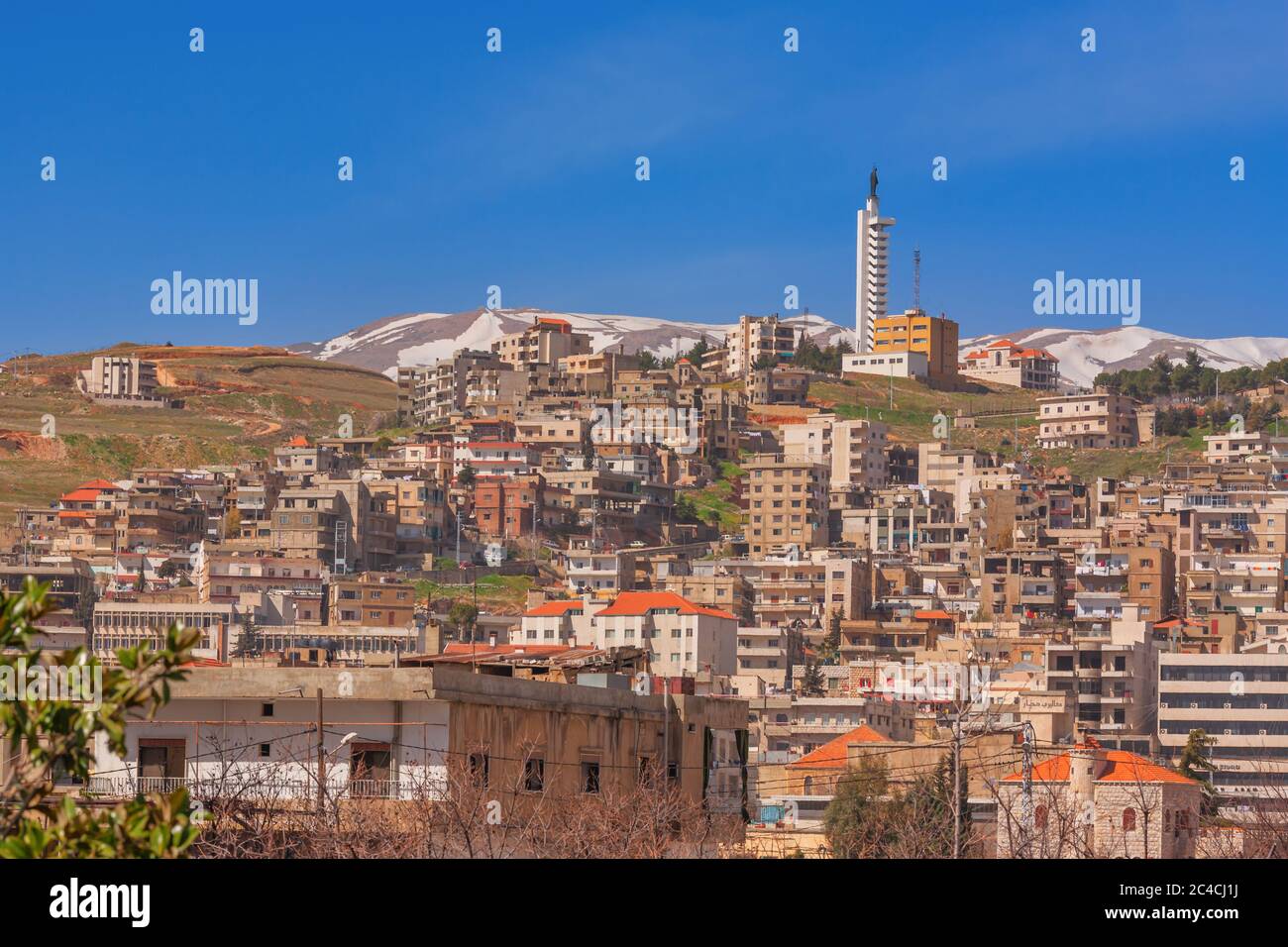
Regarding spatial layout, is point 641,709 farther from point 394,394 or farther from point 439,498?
point 394,394

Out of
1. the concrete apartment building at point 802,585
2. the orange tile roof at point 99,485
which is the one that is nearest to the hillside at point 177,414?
the orange tile roof at point 99,485

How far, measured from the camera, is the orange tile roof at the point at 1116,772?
38.2m

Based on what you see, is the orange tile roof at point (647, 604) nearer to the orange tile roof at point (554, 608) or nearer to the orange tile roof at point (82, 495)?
the orange tile roof at point (554, 608)

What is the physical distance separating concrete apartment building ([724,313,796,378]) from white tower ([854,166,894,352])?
13889 mm

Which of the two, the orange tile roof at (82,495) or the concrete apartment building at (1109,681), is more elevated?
the orange tile roof at (82,495)

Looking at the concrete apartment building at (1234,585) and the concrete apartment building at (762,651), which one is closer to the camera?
the concrete apartment building at (762,651)

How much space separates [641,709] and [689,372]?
122298 millimetres

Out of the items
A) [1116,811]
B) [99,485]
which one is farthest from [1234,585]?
[1116,811]

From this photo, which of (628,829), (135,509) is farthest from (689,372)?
(628,829)

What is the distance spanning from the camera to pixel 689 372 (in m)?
150

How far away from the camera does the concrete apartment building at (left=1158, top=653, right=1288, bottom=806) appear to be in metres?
70.8

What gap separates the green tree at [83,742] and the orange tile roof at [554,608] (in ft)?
252

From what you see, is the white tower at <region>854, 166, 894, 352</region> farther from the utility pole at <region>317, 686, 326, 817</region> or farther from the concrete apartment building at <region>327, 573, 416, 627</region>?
the utility pole at <region>317, 686, 326, 817</region>

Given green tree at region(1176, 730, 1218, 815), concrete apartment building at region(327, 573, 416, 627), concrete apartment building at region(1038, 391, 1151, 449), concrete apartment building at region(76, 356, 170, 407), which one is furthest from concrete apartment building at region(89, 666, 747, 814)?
concrete apartment building at region(76, 356, 170, 407)
